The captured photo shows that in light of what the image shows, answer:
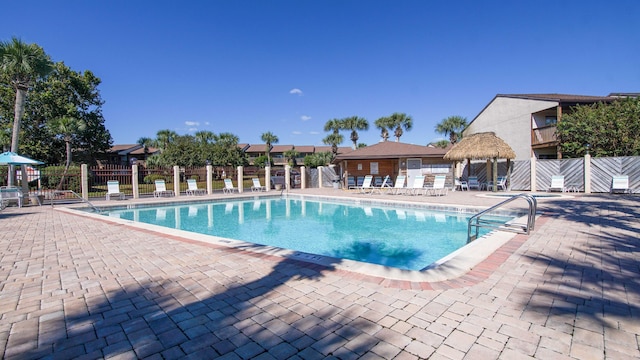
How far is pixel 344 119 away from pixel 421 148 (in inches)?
708

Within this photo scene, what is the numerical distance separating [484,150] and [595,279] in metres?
14.6

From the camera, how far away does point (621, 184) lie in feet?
45.3

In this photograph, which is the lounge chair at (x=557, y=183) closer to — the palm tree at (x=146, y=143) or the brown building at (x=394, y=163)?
the brown building at (x=394, y=163)

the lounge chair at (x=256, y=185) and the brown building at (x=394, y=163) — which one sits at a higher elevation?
the brown building at (x=394, y=163)

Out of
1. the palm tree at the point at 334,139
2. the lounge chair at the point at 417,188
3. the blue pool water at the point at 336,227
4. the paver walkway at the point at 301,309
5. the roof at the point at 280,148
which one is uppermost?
the roof at the point at 280,148

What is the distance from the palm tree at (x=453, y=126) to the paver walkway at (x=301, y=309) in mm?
33436

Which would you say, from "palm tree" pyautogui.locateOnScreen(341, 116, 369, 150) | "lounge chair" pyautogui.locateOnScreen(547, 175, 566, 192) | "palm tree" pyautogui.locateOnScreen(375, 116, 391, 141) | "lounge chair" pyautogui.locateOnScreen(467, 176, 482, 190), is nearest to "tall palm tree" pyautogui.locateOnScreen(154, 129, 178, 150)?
"palm tree" pyautogui.locateOnScreen(341, 116, 369, 150)

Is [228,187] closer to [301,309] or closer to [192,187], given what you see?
[192,187]

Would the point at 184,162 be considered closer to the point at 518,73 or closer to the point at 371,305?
the point at 518,73

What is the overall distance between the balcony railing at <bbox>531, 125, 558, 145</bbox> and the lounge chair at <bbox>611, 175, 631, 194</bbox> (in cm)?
555

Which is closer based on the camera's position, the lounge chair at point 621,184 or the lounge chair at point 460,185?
the lounge chair at point 621,184

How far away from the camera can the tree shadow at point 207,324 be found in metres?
2.27

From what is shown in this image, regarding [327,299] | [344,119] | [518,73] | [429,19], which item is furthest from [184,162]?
[327,299]

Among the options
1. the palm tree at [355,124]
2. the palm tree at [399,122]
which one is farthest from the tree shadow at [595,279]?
the palm tree at [399,122]
